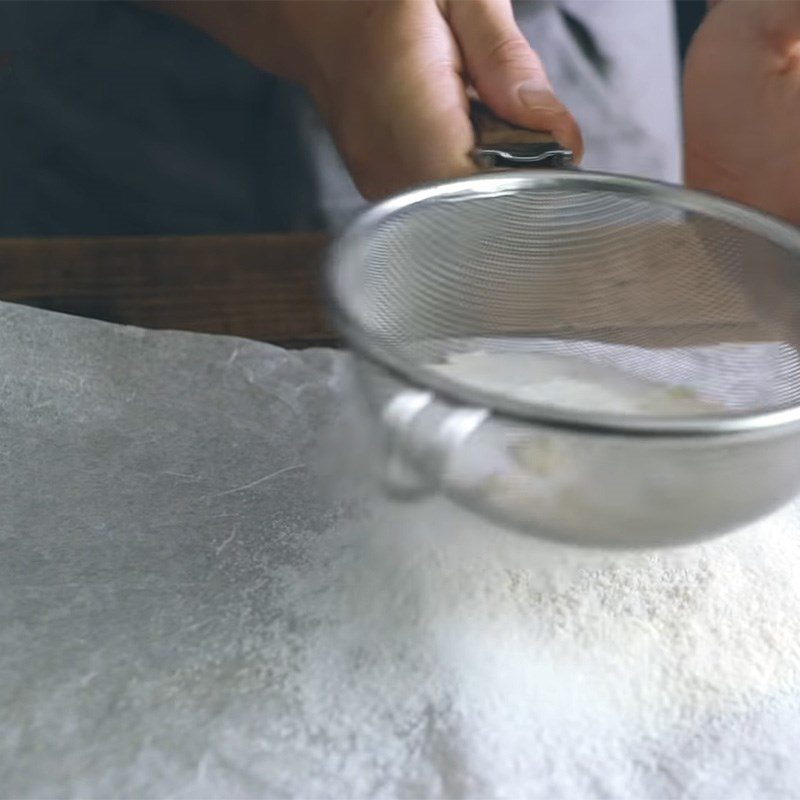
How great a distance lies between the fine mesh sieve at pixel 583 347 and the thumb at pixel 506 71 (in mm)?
52

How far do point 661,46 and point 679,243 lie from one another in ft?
1.48

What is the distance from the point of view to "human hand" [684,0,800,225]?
92cm

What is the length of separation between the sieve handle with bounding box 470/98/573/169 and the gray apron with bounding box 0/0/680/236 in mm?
286

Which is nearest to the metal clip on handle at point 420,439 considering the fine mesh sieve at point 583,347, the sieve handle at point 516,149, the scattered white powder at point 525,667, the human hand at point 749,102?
the fine mesh sieve at point 583,347

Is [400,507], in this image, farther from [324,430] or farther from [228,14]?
[228,14]

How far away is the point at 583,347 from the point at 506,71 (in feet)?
0.66

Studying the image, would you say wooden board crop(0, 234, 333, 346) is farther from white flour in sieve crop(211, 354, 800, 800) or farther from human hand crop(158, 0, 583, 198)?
white flour in sieve crop(211, 354, 800, 800)

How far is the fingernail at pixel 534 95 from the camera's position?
81 centimetres

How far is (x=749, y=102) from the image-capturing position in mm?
958

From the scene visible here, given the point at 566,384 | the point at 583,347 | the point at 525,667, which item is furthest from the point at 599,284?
the point at 525,667

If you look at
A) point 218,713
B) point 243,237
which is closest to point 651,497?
point 218,713

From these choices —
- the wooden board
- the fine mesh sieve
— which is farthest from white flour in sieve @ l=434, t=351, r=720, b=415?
the wooden board

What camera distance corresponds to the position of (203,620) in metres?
0.66

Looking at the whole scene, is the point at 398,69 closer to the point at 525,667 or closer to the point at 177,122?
the point at 177,122
